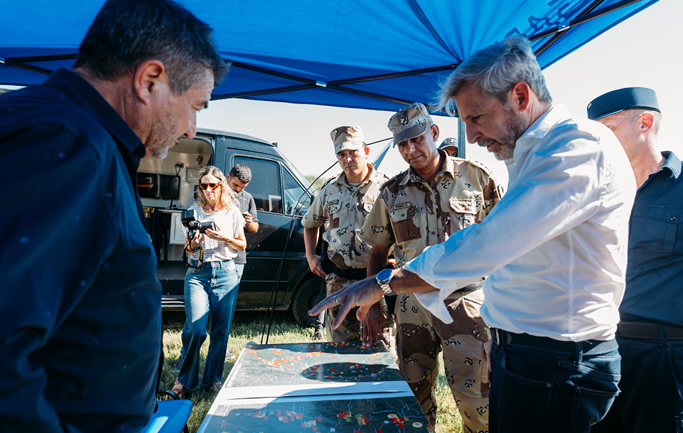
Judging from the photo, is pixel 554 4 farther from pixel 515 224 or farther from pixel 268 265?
pixel 268 265

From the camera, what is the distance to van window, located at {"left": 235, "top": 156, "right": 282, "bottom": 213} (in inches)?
206

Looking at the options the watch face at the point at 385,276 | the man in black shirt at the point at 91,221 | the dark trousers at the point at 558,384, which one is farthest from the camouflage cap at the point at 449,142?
the man in black shirt at the point at 91,221

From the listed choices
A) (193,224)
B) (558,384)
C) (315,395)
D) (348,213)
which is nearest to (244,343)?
(193,224)

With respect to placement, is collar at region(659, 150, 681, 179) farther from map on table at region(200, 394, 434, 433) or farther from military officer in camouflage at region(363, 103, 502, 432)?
map on table at region(200, 394, 434, 433)

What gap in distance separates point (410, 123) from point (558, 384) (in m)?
1.67

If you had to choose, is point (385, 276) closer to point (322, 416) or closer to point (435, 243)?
point (322, 416)

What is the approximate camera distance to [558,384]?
1.22 meters

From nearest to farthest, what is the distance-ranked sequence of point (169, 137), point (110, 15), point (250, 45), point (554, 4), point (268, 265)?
point (110, 15) → point (169, 137) → point (554, 4) → point (250, 45) → point (268, 265)

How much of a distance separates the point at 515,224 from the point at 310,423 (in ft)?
3.20

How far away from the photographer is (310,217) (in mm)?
3992

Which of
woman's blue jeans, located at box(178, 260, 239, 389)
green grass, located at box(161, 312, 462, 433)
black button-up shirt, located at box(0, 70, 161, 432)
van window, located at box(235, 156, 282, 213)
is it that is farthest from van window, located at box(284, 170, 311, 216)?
black button-up shirt, located at box(0, 70, 161, 432)

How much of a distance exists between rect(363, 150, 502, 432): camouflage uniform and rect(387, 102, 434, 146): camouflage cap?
21cm

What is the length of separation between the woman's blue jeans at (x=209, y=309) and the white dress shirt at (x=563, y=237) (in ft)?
8.92

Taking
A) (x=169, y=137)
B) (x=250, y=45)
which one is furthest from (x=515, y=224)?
(x=250, y=45)
